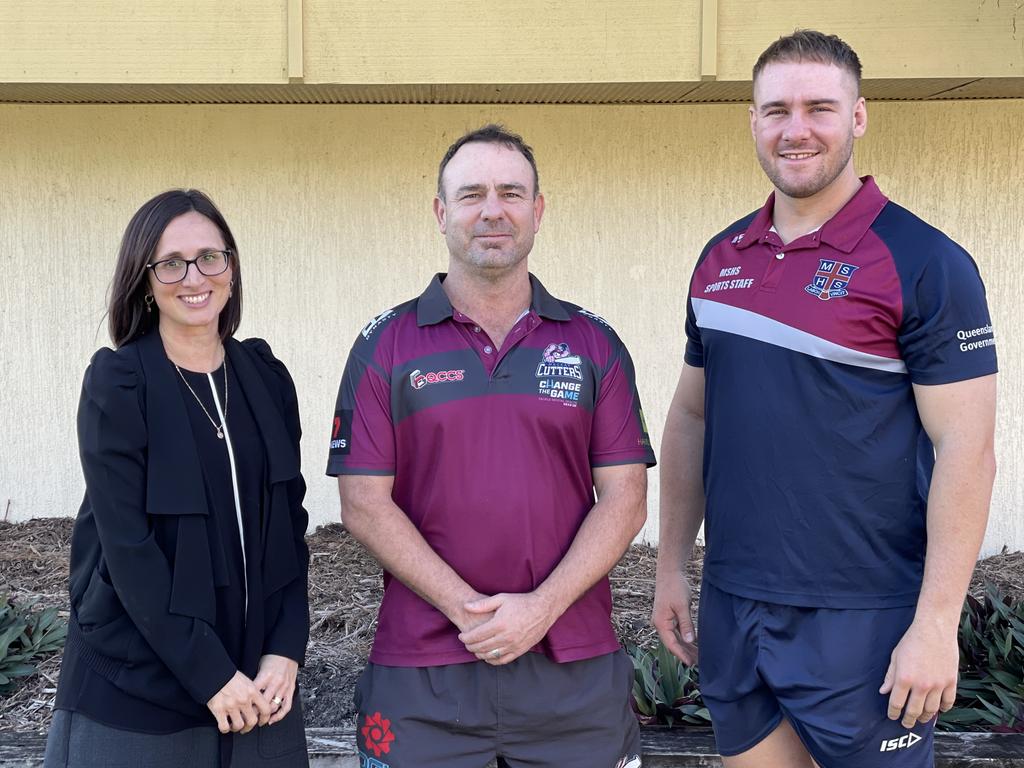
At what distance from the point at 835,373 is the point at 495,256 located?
0.98 meters

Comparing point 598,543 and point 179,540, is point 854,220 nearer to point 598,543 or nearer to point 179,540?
point 598,543

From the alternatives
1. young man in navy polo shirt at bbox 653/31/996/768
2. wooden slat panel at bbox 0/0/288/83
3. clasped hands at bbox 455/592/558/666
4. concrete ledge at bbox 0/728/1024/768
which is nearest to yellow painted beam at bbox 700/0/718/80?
wooden slat panel at bbox 0/0/288/83

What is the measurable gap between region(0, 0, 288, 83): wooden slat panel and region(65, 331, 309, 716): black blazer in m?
3.45

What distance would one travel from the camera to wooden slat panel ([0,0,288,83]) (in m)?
5.52

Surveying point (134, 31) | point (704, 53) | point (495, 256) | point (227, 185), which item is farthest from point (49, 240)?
point (495, 256)

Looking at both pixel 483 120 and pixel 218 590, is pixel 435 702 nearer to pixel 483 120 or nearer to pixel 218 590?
pixel 218 590

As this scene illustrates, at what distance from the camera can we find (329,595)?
5.43 m

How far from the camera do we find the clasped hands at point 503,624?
8.79 ft

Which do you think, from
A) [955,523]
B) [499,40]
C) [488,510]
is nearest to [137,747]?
[488,510]

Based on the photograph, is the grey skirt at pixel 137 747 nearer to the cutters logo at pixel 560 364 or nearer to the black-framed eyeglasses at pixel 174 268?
the black-framed eyeglasses at pixel 174 268

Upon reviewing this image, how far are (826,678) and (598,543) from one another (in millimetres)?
682

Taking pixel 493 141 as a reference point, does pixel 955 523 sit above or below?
below

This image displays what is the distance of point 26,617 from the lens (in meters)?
4.88

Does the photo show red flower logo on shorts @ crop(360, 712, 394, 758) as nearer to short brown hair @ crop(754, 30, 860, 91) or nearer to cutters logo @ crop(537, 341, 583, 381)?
cutters logo @ crop(537, 341, 583, 381)
